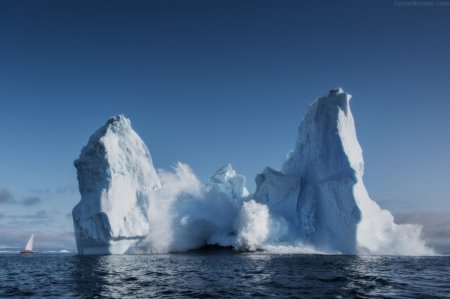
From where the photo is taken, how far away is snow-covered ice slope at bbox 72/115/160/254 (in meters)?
49.4

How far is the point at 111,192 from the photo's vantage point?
49812 millimetres

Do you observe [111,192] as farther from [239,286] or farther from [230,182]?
[239,286]

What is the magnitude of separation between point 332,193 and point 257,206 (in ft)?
28.1

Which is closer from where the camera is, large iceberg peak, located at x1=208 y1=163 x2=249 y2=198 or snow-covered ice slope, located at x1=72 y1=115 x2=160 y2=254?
snow-covered ice slope, located at x1=72 y1=115 x2=160 y2=254

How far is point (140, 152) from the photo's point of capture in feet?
187

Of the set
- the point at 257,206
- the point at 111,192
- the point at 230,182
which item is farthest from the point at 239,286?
the point at 230,182

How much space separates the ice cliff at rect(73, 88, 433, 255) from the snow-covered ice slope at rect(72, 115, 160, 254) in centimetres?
12

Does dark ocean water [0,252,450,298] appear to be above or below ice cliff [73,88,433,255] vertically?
below

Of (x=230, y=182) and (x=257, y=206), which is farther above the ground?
(x=230, y=182)

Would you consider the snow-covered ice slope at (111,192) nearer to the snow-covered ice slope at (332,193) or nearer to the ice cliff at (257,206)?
the ice cliff at (257,206)

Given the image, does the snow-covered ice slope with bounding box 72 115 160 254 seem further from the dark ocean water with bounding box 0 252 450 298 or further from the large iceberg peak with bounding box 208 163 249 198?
the dark ocean water with bounding box 0 252 450 298

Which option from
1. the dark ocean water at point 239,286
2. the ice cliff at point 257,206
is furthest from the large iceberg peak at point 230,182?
the dark ocean water at point 239,286

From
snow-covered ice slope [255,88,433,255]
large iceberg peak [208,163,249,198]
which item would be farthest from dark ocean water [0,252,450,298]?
large iceberg peak [208,163,249,198]

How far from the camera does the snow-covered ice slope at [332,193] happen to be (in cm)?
4622
